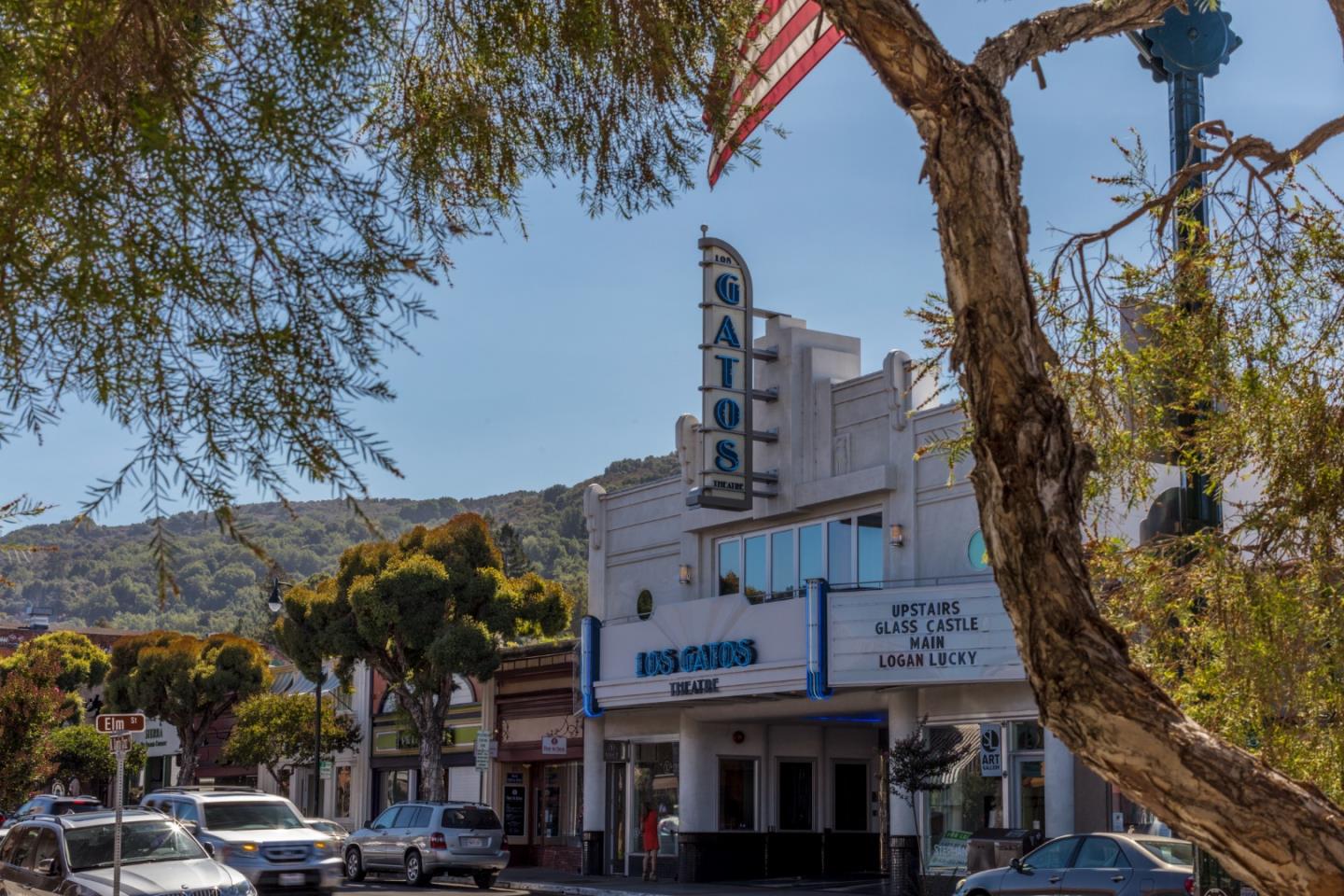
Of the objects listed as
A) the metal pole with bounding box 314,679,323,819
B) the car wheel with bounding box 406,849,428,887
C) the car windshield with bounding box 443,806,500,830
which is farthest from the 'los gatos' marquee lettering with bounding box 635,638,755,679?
the metal pole with bounding box 314,679,323,819

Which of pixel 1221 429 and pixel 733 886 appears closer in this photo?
pixel 1221 429

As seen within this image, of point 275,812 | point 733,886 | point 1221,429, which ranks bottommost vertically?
point 733,886

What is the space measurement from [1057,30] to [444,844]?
27905 mm

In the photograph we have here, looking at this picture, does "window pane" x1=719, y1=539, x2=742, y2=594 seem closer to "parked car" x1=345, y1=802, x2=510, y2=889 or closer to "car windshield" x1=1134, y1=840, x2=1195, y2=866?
"parked car" x1=345, y1=802, x2=510, y2=889

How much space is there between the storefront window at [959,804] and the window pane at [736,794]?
644 cm

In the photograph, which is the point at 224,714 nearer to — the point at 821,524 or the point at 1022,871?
the point at 821,524

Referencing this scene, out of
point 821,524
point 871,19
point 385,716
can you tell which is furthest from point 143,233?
point 385,716

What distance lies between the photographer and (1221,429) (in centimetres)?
931

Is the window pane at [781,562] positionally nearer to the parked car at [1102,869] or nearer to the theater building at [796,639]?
the theater building at [796,639]

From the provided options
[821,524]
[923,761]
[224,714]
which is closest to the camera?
[923,761]

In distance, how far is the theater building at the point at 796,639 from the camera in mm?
26359

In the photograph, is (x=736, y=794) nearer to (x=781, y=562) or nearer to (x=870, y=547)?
(x=781, y=562)

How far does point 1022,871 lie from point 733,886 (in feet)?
37.9

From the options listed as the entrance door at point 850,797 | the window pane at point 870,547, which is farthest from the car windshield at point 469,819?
the window pane at point 870,547
